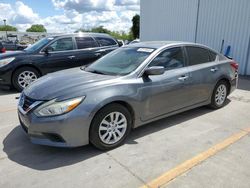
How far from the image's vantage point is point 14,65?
6570 mm

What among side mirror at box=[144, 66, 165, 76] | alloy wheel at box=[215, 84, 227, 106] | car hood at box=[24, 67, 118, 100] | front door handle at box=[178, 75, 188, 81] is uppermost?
side mirror at box=[144, 66, 165, 76]

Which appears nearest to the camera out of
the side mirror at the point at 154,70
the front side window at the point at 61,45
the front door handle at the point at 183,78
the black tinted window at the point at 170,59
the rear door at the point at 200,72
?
the side mirror at the point at 154,70

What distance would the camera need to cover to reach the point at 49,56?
712 cm

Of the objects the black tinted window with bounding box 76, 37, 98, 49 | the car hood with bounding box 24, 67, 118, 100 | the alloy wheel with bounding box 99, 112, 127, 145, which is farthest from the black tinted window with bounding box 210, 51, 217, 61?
the black tinted window with bounding box 76, 37, 98, 49

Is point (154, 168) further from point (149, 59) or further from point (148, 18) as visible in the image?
point (148, 18)

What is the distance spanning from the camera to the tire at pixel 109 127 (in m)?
3.15

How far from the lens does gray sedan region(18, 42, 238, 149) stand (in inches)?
118

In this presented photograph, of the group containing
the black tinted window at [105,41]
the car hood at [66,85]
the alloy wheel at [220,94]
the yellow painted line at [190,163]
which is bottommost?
the yellow painted line at [190,163]

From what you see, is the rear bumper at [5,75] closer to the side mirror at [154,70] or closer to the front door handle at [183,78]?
the side mirror at [154,70]

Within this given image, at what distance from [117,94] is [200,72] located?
6.54ft

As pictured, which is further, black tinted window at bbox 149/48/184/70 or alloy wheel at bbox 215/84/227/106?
alloy wheel at bbox 215/84/227/106

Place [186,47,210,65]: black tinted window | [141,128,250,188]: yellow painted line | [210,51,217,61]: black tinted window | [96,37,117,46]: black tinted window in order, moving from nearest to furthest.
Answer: [141,128,250,188]: yellow painted line → [186,47,210,65]: black tinted window → [210,51,217,61]: black tinted window → [96,37,117,46]: black tinted window

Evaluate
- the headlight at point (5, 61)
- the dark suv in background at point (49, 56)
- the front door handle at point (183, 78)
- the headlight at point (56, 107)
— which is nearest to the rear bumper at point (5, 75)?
the dark suv in background at point (49, 56)

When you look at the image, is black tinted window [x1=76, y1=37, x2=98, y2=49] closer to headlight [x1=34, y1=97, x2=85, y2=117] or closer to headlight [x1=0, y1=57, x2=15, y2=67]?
headlight [x1=0, y1=57, x2=15, y2=67]
